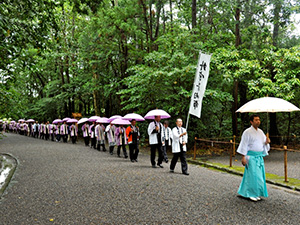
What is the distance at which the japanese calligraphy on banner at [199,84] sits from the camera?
11070 mm

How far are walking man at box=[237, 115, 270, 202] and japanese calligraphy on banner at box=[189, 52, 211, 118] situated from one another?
5.27m

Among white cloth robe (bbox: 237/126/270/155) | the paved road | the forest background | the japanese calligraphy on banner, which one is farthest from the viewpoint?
the japanese calligraphy on banner

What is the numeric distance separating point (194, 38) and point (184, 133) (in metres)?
8.39

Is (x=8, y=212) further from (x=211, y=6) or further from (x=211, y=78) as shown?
(x=211, y=6)

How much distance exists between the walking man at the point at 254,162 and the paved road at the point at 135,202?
236mm

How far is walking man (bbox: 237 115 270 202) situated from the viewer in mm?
5703

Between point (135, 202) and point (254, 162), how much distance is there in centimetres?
271

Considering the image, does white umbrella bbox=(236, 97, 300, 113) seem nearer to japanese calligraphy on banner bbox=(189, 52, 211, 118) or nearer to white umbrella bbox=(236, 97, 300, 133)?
white umbrella bbox=(236, 97, 300, 133)

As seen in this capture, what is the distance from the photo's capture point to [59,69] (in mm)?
29781

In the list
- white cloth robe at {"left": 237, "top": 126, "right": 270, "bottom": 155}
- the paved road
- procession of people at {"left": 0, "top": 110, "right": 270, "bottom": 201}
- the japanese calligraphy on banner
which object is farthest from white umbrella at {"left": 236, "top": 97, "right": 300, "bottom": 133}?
the japanese calligraphy on banner

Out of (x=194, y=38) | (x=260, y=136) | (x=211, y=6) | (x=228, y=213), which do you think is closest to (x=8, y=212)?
(x=228, y=213)

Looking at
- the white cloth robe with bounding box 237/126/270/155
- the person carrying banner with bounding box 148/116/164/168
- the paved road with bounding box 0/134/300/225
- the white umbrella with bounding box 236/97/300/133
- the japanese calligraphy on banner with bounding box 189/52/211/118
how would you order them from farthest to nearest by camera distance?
the japanese calligraphy on banner with bounding box 189/52/211/118, the person carrying banner with bounding box 148/116/164/168, the white cloth robe with bounding box 237/126/270/155, the white umbrella with bounding box 236/97/300/133, the paved road with bounding box 0/134/300/225

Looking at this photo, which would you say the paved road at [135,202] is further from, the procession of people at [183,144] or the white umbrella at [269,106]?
the white umbrella at [269,106]

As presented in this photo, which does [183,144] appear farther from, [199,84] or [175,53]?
[175,53]
